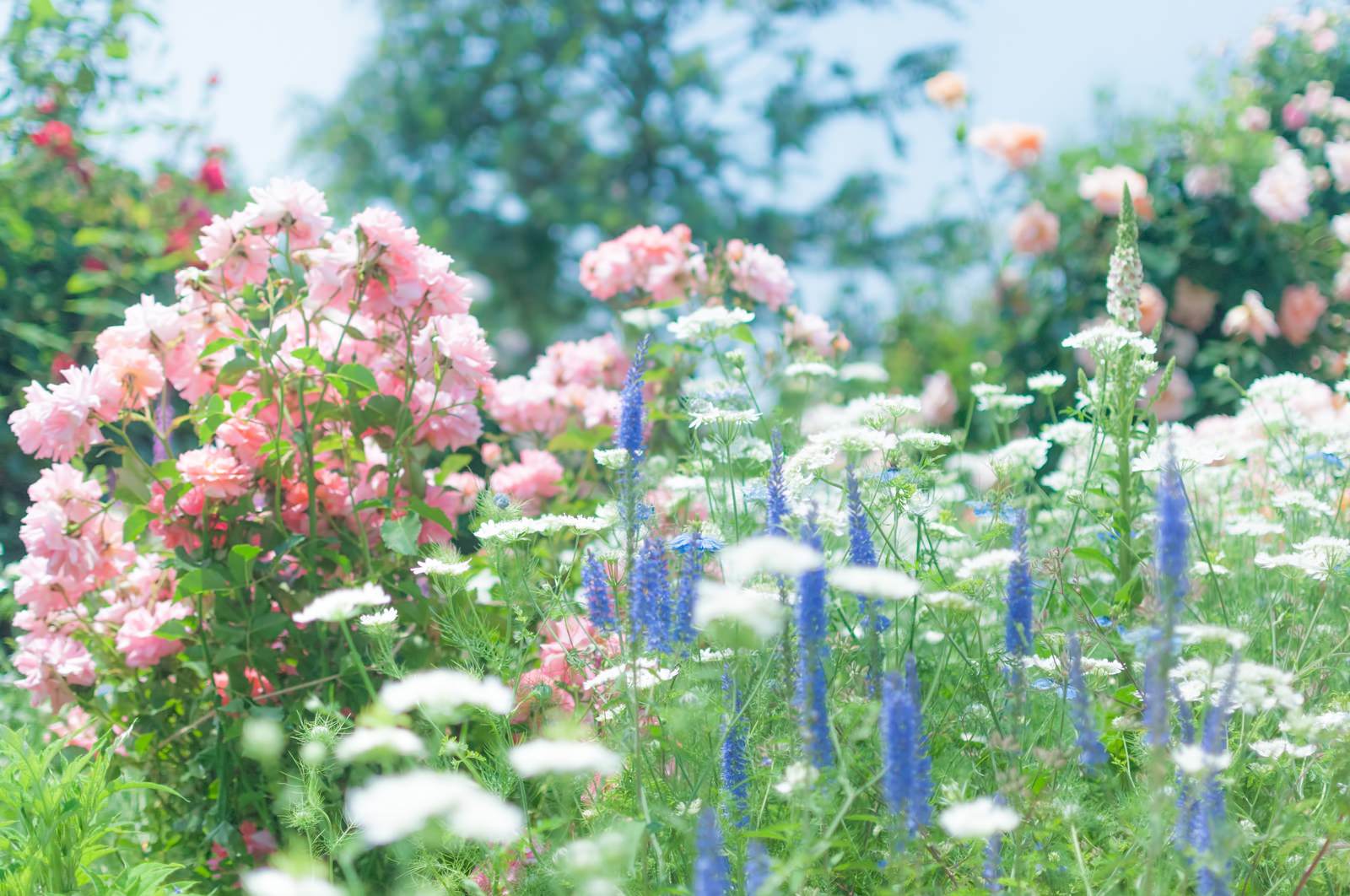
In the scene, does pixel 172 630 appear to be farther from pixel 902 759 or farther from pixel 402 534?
pixel 902 759

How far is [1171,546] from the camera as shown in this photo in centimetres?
148

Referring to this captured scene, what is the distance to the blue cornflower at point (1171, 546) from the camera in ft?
4.72

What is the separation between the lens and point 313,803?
1871 millimetres

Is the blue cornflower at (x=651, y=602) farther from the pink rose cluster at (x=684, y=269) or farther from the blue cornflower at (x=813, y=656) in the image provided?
the pink rose cluster at (x=684, y=269)

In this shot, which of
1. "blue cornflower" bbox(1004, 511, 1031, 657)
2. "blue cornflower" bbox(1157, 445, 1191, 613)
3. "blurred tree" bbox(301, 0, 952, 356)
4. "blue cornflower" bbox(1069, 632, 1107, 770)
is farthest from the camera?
"blurred tree" bbox(301, 0, 952, 356)

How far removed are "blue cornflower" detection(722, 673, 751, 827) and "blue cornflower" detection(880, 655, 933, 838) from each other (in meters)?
0.34

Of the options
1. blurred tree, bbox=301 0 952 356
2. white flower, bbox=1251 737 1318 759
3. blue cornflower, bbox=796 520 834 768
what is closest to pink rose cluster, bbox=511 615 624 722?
blue cornflower, bbox=796 520 834 768

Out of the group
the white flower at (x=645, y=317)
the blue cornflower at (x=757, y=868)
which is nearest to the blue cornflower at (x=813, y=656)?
the blue cornflower at (x=757, y=868)

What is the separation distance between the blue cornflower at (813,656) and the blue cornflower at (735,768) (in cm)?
19

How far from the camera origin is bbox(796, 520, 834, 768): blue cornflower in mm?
1646

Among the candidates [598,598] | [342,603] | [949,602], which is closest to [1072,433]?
[949,602]

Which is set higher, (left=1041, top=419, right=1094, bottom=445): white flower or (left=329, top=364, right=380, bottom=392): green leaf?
(left=329, top=364, right=380, bottom=392): green leaf

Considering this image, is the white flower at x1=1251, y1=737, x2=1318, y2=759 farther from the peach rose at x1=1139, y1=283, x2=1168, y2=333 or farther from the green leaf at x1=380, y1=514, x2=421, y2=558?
the peach rose at x1=1139, y1=283, x2=1168, y2=333

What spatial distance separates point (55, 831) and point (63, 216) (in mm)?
4746
